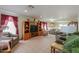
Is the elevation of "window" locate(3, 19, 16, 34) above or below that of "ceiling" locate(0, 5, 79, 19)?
below

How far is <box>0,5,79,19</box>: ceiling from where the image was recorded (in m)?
2.52

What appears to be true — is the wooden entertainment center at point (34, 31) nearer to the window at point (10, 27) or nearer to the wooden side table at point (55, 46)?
the window at point (10, 27)

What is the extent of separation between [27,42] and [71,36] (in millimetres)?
1156

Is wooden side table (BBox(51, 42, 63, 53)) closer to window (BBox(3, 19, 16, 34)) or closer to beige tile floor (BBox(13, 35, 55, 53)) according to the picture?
beige tile floor (BBox(13, 35, 55, 53))

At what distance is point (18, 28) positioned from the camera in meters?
2.78

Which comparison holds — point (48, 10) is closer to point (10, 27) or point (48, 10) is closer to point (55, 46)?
point (55, 46)

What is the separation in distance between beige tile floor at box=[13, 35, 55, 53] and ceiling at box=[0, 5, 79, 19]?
1.97 feet

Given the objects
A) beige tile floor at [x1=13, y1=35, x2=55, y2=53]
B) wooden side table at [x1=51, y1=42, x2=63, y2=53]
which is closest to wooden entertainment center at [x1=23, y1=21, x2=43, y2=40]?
beige tile floor at [x1=13, y1=35, x2=55, y2=53]

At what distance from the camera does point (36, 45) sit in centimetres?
281

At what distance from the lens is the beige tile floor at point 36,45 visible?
105 inches

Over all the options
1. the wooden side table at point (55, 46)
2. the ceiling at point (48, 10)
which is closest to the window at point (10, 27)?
the ceiling at point (48, 10)

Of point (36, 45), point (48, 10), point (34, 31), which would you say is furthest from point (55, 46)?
point (48, 10)

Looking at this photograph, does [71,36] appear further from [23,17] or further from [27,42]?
[23,17]
